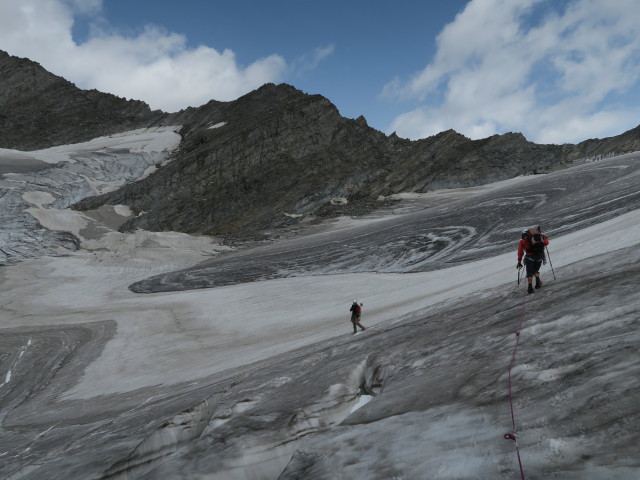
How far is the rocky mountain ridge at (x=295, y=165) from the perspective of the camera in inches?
2286

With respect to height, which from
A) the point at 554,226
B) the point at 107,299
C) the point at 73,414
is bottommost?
the point at 73,414

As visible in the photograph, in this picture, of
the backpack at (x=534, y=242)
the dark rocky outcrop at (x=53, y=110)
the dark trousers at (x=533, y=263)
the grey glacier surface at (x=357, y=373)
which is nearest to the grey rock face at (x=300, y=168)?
the dark rocky outcrop at (x=53, y=110)

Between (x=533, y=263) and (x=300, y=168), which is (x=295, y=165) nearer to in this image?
(x=300, y=168)

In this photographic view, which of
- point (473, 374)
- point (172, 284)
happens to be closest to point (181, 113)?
point (172, 284)

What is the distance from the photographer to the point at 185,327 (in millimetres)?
20141

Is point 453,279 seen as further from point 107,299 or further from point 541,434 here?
point 107,299

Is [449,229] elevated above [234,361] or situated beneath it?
elevated above

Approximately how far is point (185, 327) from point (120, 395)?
8.12m

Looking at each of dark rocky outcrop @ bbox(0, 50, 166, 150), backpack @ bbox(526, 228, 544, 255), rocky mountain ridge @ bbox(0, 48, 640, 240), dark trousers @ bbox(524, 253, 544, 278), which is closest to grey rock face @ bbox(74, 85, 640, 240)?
rocky mountain ridge @ bbox(0, 48, 640, 240)

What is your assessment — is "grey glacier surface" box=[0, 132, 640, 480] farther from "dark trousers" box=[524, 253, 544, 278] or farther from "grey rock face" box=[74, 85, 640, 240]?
"grey rock face" box=[74, 85, 640, 240]

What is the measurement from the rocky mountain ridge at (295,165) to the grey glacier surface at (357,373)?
27.9 meters

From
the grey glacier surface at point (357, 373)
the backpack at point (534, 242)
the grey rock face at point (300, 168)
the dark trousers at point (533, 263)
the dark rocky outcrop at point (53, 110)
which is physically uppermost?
the dark rocky outcrop at point (53, 110)

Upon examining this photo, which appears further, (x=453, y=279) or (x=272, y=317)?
(x=272, y=317)

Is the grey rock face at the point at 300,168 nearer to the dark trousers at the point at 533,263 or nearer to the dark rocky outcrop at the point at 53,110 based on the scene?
the dark rocky outcrop at the point at 53,110
